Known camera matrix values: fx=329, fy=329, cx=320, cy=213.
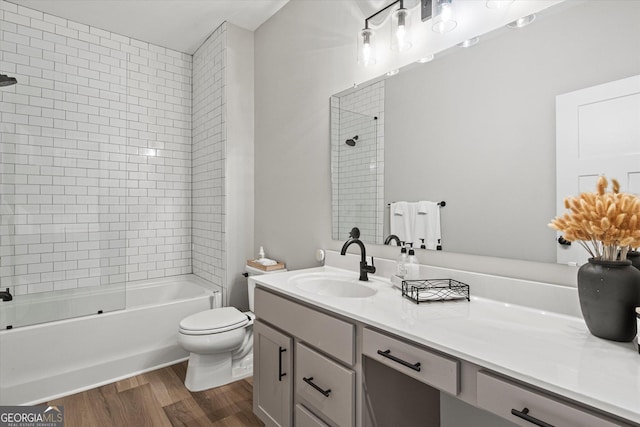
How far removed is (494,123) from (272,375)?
5.27 feet

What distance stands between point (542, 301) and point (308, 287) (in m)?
1.11

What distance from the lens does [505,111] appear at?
136 cm

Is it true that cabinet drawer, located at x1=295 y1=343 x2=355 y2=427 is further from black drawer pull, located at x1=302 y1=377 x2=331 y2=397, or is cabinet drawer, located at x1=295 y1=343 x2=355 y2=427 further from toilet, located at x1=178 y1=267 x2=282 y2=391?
toilet, located at x1=178 y1=267 x2=282 y2=391

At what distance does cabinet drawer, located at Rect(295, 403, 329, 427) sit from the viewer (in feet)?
4.64

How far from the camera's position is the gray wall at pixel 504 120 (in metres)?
1.15

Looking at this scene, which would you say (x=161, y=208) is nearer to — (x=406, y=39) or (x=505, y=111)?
(x=406, y=39)

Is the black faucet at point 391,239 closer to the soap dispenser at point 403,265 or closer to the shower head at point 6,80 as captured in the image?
the soap dispenser at point 403,265

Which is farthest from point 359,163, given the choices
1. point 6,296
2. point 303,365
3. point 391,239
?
point 6,296

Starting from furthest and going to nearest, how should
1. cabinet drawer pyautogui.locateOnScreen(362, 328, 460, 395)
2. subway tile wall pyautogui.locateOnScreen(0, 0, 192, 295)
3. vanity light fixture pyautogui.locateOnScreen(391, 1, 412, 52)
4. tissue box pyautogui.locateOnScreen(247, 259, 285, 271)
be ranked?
tissue box pyautogui.locateOnScreen(247, 259, 285, 271) → subway tile wall pyautogui.locateOnScreen(0, 0, 192, 295) → vanity light fixture pyautogui.locateOnScreen(391, 1, 412, 52) → cabinet drawer pyautogui.locateOnScreen(362, 328, 460, 395)

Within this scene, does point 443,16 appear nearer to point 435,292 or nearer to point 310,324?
point 435,292

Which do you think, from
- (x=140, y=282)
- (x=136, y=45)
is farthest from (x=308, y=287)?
(x=136, y=45)

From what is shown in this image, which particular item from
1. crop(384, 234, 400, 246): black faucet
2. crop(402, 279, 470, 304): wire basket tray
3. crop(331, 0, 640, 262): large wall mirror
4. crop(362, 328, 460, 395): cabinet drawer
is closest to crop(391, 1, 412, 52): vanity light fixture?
crop(331, 0, 640, 262): large wall mirror

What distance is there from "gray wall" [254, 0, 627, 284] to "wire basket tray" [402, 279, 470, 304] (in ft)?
1.35

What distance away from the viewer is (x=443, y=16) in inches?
61.6
